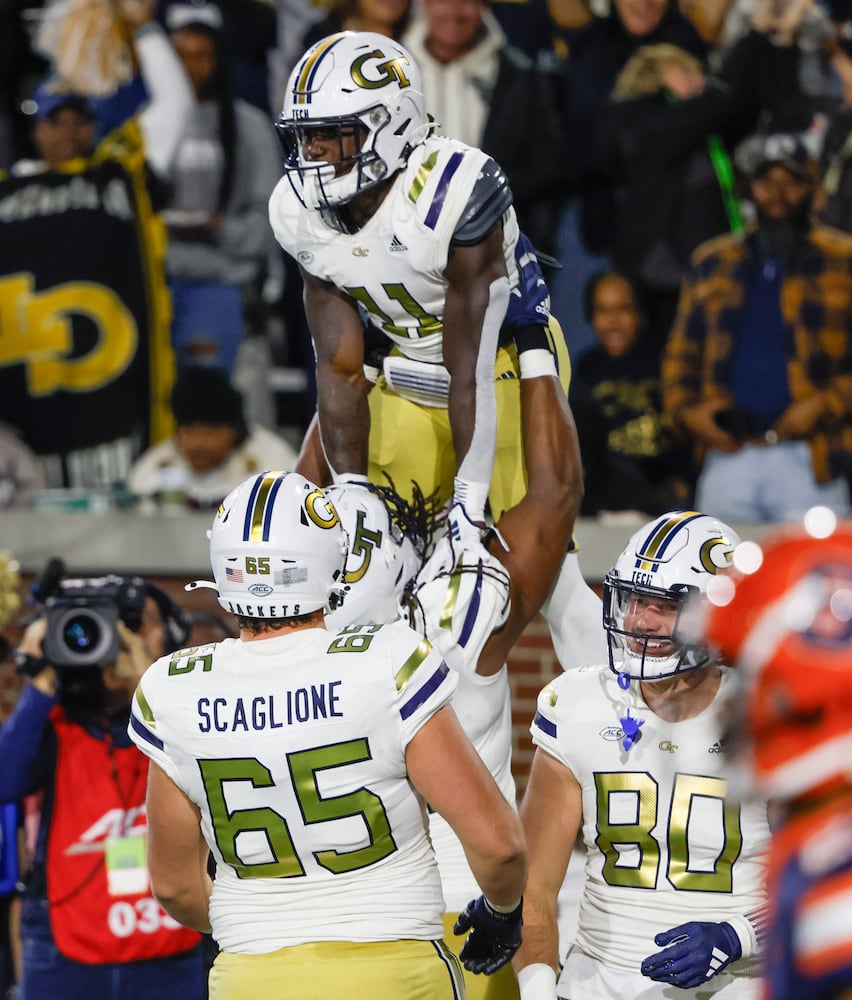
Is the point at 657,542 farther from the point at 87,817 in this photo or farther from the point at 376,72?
the point at 87,817

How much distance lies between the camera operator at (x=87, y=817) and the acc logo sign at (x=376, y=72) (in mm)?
1515

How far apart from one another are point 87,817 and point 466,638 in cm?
127

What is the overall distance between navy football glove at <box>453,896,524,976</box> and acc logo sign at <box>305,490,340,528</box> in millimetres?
700

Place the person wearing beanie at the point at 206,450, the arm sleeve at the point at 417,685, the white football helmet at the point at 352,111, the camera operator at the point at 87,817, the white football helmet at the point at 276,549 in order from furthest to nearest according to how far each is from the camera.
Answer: the person wearing beanie at the point at 206,450 < the camera operator at the point at 87,817 < the white football helmet at the point at 352,111 < the white football helmet at the point at 276,549 < the arm sleeve at the point at 417,685

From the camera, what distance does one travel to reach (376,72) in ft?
10.7

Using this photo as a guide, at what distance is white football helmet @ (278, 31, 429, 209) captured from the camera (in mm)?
3229

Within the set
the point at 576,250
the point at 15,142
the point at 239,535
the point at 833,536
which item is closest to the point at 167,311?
the point at 15,142

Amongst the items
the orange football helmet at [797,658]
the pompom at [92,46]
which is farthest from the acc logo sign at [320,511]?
the pompom at [92,46]

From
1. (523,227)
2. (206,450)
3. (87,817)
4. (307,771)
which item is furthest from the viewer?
(206,450)

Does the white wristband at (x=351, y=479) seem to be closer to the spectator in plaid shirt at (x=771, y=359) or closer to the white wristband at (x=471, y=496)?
the white wristband at (x=471, y=496)

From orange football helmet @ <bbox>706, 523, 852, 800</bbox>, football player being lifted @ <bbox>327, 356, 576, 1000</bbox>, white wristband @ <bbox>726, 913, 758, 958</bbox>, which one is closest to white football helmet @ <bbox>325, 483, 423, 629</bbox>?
football player being lifted @ <bbox>327, 356, 576, 1000</bbox>

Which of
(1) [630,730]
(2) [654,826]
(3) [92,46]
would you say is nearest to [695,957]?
→ (2) [654,826]

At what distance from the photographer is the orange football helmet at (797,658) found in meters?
1.47

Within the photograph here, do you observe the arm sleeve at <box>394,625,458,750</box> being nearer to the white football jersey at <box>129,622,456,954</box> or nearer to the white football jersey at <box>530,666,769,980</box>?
the white football jersey at <box>129,622,456,954</box>
